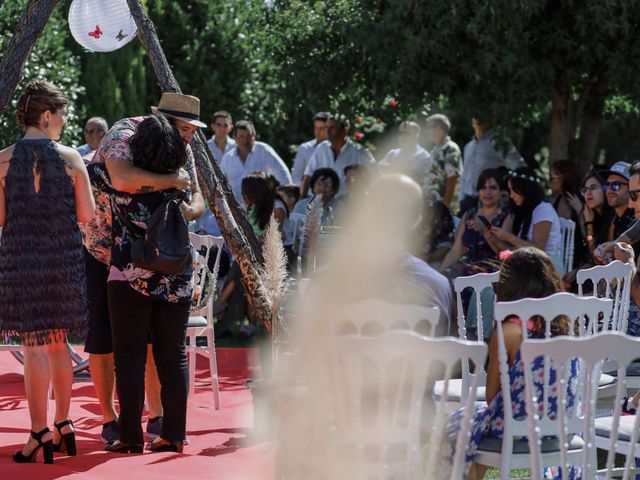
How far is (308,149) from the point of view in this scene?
485 inches

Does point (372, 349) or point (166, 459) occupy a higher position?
point (372, 349)

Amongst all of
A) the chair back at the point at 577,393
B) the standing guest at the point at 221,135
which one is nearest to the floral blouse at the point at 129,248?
the chair back at the point at 577,393

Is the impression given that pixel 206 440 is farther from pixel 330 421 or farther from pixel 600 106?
pixel 600 106

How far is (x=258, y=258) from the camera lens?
7.06m

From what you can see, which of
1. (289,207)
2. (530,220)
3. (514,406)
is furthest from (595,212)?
(514,406)

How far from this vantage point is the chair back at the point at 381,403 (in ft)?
11.6

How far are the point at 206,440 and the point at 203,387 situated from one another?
6.37ft

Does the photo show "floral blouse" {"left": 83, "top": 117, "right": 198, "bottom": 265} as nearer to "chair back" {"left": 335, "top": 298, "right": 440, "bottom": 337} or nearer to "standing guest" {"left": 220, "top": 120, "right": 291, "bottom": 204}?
"chair back" {"left": 335, "top": 298, "right": 440, "bottom": 337}

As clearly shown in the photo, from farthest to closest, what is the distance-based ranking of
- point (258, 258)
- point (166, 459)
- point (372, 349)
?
point (258, 258), point (166, 459), point (372, 349)

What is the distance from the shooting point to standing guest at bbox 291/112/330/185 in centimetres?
1199

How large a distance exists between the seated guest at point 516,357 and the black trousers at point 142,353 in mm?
1542

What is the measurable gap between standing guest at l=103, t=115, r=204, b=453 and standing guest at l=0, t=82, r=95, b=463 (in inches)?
6.9

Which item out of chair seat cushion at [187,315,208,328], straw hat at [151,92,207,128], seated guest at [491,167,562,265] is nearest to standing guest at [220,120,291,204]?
seated guest at [491,167,562,265]

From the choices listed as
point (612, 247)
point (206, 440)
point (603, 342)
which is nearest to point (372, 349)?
point (603, 342)
